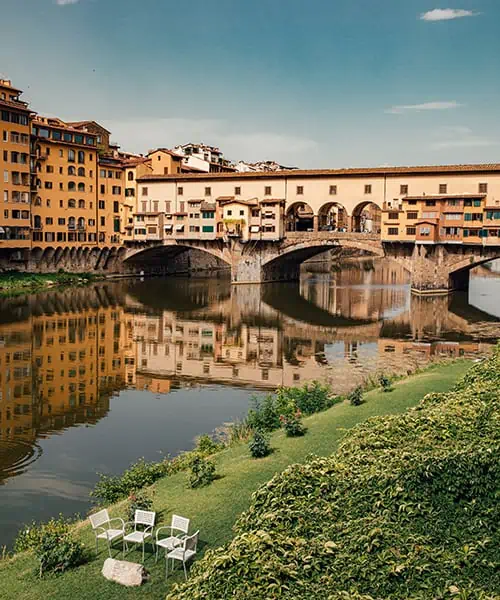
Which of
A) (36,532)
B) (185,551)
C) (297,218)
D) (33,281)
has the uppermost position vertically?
(297,218)

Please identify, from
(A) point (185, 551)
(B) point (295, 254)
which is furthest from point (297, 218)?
(A) point (185, 551)

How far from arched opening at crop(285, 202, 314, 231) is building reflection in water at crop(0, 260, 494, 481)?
1122 centimetres

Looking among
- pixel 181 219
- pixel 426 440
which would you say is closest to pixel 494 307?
pixel 181 219

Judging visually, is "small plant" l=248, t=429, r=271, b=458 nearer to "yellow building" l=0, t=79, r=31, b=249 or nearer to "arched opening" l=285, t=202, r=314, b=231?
"yellow building" l=0, t=79, r=31, b=249

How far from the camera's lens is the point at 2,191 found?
57.2 metres

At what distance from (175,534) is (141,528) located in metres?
0.76

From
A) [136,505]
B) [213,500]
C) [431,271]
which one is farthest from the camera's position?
[431,271]

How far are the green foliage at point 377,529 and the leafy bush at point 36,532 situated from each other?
5049mm

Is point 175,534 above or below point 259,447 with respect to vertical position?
below

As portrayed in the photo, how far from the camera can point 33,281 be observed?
2287 inches

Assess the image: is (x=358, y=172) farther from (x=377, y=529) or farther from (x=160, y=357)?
(x=377, y=529)

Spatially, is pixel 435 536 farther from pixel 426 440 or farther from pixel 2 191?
pixel 2 191

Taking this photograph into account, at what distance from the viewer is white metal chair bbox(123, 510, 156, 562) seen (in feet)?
32.6

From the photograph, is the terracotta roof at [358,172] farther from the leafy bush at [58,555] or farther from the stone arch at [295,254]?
the leafy bush at [58,555]
